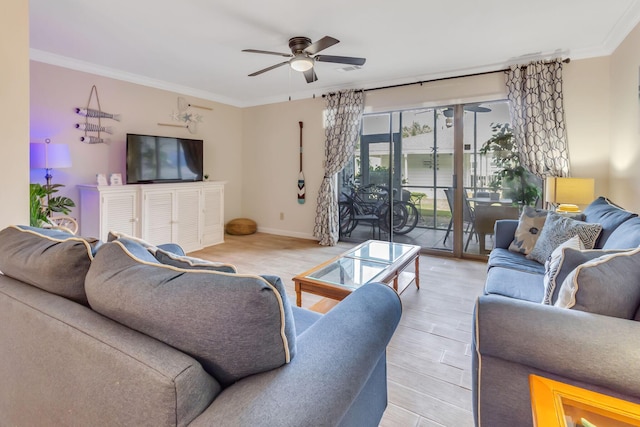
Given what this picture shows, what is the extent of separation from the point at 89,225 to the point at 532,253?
466 cm

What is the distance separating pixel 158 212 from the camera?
4.29m

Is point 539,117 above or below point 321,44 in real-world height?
below

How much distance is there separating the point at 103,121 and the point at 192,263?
13.6 feet

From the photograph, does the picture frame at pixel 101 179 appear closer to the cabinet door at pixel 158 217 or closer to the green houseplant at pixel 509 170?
the cabinet door at pixel 158 217

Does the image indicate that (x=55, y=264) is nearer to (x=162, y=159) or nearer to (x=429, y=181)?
(x=162, y=159)

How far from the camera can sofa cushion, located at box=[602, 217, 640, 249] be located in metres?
1.62

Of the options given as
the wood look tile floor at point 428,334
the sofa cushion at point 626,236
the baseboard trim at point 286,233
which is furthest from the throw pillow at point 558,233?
the baseboard trim at point 286,233

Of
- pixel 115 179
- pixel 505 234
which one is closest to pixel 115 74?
pixel 115 179

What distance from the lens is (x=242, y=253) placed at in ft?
14.9

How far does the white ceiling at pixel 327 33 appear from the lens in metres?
2.61

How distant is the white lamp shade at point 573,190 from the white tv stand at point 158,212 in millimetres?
4440

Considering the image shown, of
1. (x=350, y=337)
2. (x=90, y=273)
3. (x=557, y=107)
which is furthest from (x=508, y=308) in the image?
(x=557, y=107)

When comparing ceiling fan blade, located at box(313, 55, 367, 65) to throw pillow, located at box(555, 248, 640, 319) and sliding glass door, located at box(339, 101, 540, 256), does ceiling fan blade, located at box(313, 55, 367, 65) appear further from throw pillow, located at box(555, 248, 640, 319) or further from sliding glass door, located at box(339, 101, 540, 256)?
throw pillow, located at box(555, 248, 640, 319)

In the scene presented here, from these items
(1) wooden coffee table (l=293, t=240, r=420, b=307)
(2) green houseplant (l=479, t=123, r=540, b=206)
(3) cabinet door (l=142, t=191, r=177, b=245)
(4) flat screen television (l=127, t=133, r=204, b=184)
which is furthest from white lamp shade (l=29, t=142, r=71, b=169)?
(2) green houseplant (l=479, t=123, r=540, b=206)
